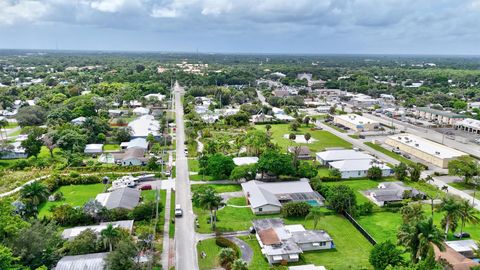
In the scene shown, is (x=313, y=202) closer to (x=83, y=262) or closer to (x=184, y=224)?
(x=184, y=224)

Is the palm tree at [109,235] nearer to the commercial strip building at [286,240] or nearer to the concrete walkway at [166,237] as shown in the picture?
the concrete walkway at [166,237]

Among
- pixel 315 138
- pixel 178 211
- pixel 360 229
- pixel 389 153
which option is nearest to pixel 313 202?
pixel 360 229

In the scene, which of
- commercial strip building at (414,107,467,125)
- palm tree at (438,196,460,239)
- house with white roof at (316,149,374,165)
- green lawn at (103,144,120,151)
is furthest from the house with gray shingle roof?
commercial strip building at (414,107,467,125)

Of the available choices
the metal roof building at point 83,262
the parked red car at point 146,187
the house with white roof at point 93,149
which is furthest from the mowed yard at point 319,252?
the house with white roof at point 93,149

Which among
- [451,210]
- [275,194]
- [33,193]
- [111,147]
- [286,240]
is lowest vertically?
[111,147]

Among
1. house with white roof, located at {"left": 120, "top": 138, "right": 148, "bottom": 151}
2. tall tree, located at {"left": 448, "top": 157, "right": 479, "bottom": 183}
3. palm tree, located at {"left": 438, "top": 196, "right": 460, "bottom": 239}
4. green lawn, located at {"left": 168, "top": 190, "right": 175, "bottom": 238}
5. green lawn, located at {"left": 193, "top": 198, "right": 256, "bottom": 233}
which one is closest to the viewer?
palm tree, located at {"left": 438, "top": 196, "right": 460, "bottom": 239}

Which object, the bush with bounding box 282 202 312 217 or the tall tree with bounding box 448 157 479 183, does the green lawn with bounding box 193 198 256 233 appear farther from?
the tall tree with bounding box 448 157 479 183

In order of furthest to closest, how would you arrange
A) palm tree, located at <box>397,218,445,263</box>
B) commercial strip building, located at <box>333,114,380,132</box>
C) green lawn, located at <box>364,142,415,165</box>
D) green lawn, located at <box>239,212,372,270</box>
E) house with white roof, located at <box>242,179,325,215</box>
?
commercial strip building, located at <box>333,114,380,132</box>, green lawn, located at <box>364,142,415,165</box>, house with white roof, located at <box>242,179,325,215</box>, green lawn, located at <box>239,212,372,270</box>, palm tree, located at <box>397,218,445,263</box>
